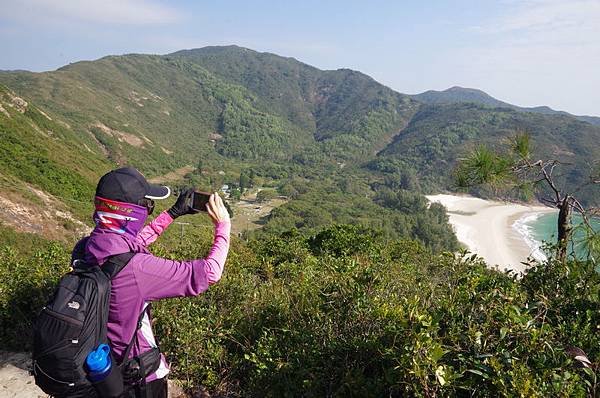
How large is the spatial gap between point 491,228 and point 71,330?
246ft

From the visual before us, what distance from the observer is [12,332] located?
438 centimetres

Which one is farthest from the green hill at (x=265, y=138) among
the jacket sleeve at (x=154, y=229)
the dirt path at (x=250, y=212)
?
the jacket sleeve at (x=154, y=229)

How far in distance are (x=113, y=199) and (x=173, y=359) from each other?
2259 mm

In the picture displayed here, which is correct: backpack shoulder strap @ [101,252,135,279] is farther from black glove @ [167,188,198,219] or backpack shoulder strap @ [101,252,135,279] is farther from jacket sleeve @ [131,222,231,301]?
black glove @ [167,188,198,219]

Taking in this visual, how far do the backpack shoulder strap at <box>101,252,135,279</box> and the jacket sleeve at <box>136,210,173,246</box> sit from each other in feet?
2.56

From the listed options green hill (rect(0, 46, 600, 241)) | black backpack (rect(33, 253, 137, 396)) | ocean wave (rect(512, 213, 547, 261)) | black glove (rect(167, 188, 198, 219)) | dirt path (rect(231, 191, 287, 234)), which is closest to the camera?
black backpack (rect(33, 253, 137, 396))

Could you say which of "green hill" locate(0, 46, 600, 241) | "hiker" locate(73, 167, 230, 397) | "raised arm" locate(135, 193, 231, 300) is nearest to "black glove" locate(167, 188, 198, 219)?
"hiker" locate(73, 167, 230, 397)

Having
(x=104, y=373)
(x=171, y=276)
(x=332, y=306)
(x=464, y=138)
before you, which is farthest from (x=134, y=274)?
(x=464, y=138)

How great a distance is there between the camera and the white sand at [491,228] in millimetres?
49938

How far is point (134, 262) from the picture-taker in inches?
72.7

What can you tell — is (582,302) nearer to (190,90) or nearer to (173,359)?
(173,359)

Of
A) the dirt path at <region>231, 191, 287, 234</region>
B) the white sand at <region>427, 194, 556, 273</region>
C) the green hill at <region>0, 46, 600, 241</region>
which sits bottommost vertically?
the dirt path at <region>231, 191, 287, 234</region>

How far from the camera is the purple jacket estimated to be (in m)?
1.84

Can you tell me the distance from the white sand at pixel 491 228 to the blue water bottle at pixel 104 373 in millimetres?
37838
